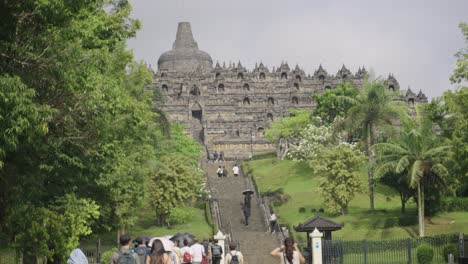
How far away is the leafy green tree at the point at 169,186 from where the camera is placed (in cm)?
4838

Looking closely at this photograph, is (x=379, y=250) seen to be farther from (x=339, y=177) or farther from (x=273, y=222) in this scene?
(x=339, y=177)

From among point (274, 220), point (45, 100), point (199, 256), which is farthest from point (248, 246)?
point (45, 100)

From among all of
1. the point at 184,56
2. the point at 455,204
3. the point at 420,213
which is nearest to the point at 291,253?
the point at 420,213

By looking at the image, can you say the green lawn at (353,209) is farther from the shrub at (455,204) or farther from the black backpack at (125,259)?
the black backpack at (125,259)

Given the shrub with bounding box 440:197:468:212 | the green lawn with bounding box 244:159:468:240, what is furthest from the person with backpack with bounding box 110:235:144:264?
the shrub with bounding box 440:197:468:212

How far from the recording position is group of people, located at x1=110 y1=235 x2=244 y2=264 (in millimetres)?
17484

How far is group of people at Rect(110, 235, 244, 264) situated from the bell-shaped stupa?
88472 mm

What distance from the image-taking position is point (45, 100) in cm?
2308

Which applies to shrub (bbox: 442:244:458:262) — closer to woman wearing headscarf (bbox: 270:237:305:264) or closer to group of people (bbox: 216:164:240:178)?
woman wearing headscarf (bbox: 270:237:305:264)

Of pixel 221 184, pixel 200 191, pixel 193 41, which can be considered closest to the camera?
pixel 200 191

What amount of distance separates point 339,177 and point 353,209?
10.3ft

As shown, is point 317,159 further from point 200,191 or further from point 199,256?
point 199,256

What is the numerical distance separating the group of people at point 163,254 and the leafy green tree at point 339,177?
19.3 metres

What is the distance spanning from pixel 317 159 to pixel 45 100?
29724mm
